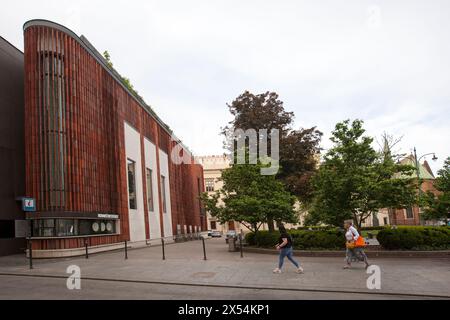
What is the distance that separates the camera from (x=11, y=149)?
85.2 feet

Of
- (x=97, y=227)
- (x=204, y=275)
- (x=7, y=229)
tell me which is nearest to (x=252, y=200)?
(x=97, y=227)

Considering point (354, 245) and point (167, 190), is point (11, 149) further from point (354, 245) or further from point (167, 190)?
point (167, 190)

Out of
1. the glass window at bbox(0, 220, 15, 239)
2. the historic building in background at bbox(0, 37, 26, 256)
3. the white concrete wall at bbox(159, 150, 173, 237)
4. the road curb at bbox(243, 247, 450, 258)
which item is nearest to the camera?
the road curb at bbox(243, 247, 450, 258)

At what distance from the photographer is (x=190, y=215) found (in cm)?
5878

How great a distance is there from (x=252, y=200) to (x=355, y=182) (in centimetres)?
639

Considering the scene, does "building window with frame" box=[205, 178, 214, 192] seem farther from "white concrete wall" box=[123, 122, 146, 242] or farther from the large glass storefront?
the large glass storefront

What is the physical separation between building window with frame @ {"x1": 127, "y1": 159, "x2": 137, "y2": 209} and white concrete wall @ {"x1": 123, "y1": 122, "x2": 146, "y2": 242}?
0.39m

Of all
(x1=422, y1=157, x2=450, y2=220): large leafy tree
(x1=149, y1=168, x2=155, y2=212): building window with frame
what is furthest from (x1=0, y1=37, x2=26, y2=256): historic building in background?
(x1=422, y1=157, x2=450, y2=220): large leafy tree

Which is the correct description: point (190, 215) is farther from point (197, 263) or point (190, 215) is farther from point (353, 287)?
point (353, 287)

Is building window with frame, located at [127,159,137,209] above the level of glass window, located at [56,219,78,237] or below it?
above

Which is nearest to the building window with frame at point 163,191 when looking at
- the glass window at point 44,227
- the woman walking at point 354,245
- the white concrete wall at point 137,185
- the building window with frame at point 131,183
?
the white concrete wall at point 137,185

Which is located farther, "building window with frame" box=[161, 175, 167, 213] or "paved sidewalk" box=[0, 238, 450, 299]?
"building window with frame" box=[161, 175, 167, 213]

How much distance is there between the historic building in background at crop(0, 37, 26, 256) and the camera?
82.1 ft
